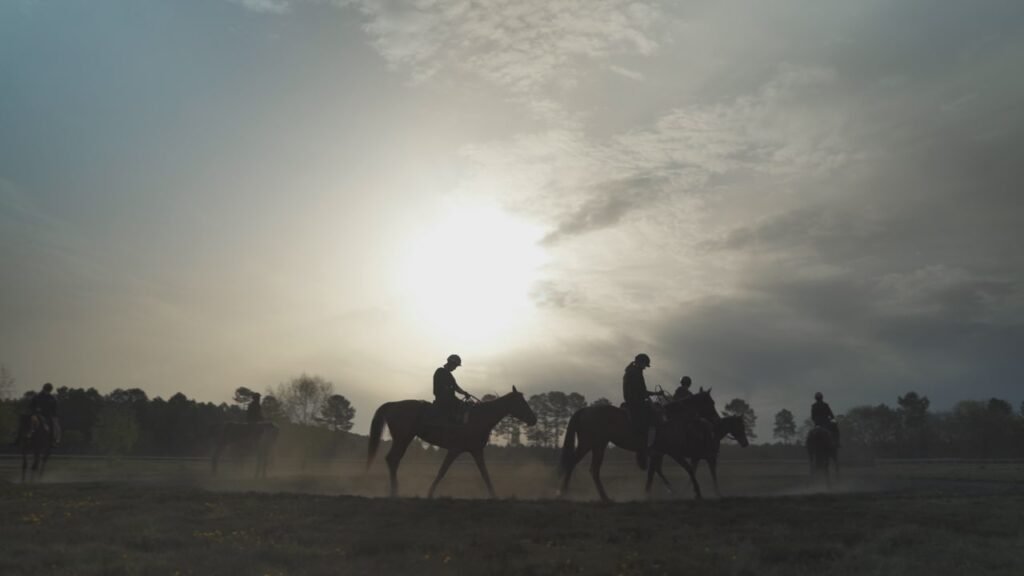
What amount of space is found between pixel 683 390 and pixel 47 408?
2406 cm

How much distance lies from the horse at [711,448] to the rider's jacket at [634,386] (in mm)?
2008

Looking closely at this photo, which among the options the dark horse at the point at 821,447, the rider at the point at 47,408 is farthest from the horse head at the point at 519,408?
the rider at the point at 47,408

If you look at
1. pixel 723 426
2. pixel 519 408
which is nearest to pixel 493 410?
pixel 519 408

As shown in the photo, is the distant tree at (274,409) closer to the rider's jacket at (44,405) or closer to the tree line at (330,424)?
the tree line at (330,424)

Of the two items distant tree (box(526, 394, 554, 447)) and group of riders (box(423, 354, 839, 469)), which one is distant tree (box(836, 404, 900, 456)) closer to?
distant tree (box(526, 394, 554, 447))

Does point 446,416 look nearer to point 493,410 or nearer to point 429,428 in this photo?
point 429,428

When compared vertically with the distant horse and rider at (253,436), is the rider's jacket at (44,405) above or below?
above

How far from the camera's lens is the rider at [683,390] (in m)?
23.8

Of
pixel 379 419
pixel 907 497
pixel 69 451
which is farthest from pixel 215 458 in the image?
pixel 69 451

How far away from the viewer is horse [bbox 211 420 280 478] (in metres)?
32.9

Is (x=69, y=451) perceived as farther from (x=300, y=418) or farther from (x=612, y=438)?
(x=612, y=438)

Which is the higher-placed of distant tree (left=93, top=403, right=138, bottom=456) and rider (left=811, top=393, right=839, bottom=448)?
rider (left=811, top=393, right=839, bottom=448)

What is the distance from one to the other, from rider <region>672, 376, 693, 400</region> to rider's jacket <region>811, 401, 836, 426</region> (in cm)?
689

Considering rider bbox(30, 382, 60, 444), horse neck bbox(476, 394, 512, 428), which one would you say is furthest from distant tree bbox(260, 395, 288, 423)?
horse neck bbox(476, 394, 512, 428)
